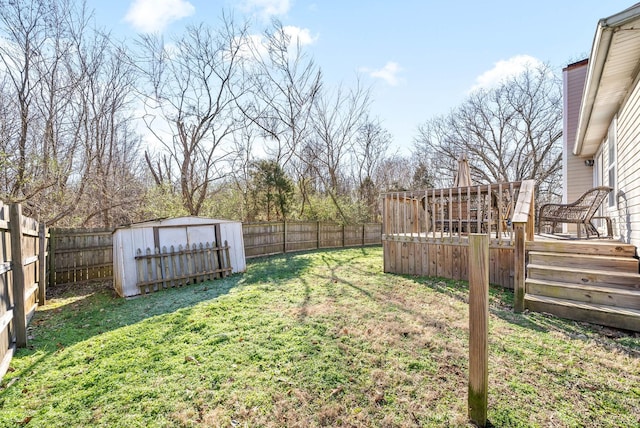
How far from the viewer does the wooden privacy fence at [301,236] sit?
1070cm

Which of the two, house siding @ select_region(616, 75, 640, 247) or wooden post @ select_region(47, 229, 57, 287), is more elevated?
house siding @ select_region(616, 75, 640, 247)

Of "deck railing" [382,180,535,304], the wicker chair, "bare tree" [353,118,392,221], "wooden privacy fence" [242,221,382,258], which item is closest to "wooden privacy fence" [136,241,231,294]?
"wooden privacy fence" [242,221,382,258]

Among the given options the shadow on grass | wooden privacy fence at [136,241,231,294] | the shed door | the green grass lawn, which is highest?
the shed door

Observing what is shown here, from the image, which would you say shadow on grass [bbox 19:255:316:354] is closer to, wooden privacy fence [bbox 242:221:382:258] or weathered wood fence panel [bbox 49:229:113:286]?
weathered wood fence panel [bbox 49:229:113:286]

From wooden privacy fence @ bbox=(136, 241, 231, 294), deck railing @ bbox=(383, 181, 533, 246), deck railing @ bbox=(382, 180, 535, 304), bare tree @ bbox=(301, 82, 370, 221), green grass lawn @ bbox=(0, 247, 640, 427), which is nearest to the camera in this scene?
green grass lawn @ bbox=(0, 247, 640, 427)

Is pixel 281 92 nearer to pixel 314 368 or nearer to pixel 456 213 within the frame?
pixel 456 213

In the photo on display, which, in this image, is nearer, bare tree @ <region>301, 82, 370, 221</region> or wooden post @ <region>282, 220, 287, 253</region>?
wooden post @ <region>282, 220, 287, 253</region>

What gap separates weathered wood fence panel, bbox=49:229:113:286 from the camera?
22.1 feet

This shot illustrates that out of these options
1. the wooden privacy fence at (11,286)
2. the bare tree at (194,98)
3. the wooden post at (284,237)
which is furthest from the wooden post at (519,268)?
the bare tree at (194,98)

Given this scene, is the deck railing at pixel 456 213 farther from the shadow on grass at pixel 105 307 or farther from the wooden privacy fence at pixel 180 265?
the wooden privacy fence at pixel 180 265

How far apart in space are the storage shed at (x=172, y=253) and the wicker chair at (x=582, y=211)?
6.93m

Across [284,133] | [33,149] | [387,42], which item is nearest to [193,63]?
[284,133]

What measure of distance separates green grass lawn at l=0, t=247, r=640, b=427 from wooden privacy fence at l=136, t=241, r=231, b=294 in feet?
Answer: 4.85

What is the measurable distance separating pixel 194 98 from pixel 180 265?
335 inches
